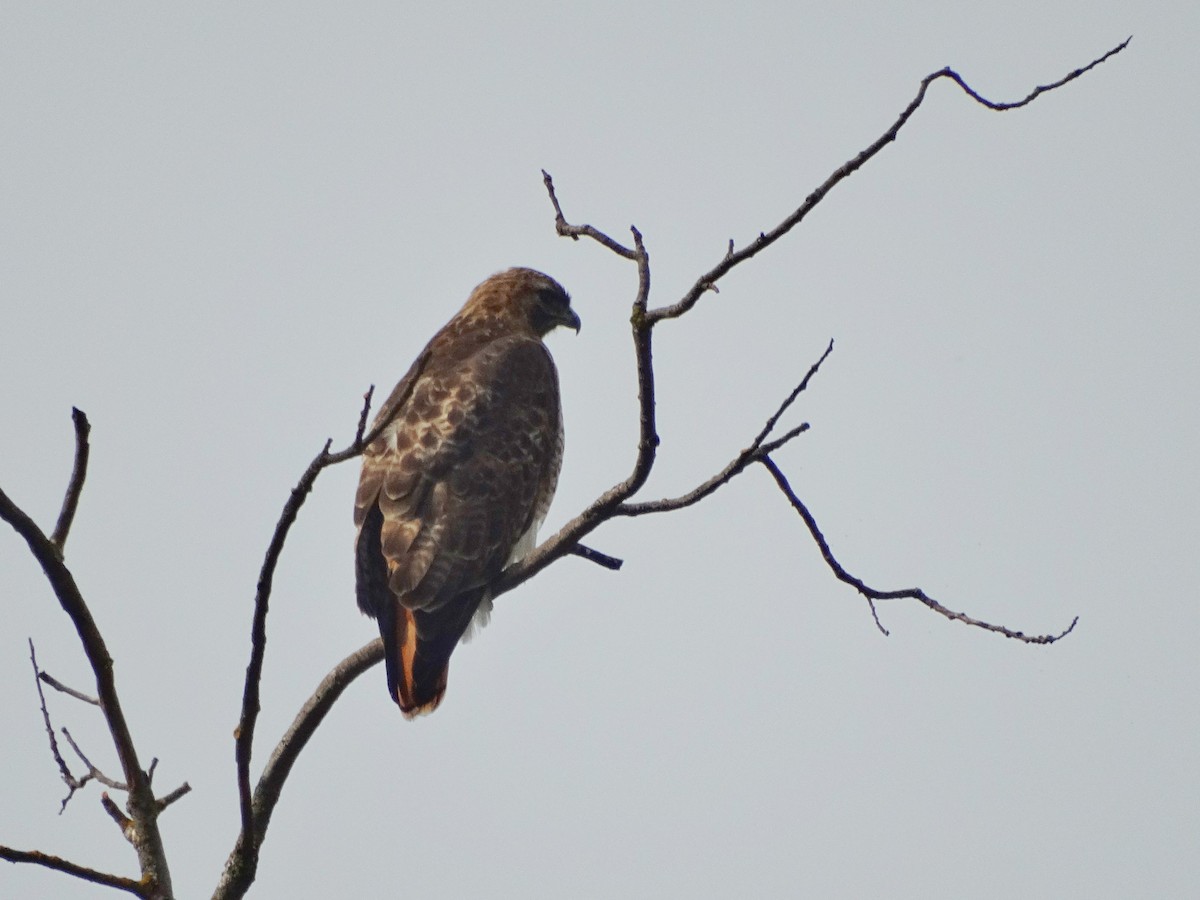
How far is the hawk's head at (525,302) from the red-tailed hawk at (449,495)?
22.3 inches

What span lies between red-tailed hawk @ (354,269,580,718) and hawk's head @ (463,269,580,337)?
1.86 ft

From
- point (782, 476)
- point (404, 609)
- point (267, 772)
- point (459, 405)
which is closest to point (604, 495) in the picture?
point (782, 476)

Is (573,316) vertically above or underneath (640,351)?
above

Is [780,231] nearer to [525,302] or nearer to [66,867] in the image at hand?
[66,867]

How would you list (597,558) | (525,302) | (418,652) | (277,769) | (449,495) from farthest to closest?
(525,302) → (449,495) → (418,652) → (597,558) → (277,769)

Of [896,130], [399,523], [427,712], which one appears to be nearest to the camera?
[896,130]

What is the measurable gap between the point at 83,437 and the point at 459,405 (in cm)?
325

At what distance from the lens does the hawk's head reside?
789 cm

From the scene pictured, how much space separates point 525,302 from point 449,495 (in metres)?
2.19

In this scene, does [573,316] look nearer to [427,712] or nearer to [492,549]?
[492,549]

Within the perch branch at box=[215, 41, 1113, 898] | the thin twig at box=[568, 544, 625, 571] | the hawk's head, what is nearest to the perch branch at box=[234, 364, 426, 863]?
the perch branch at box=[215, 41, 1113, 898]

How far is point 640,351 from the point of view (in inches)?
152

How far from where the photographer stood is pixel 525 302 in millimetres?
8047

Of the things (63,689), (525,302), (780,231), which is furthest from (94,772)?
(525,302)
